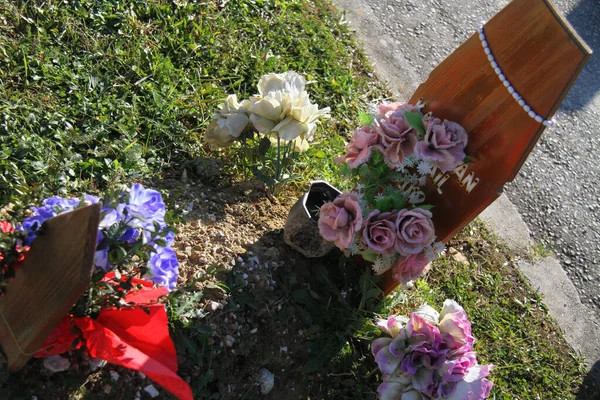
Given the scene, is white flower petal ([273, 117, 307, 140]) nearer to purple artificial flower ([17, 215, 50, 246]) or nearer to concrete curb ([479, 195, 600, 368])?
purple artificial flower ([17, 215, 50, 246])

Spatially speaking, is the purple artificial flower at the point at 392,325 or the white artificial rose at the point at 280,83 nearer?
the purple artificial flower at the point at 392,325

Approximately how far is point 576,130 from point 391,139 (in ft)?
9.36

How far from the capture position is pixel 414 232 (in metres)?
2.28

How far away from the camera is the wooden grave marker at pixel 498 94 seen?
2.08 m

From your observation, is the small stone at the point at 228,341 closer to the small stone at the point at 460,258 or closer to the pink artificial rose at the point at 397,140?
the pink artificial rose at the point at 397,140

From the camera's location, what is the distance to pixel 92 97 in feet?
9.68

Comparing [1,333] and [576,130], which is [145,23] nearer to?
[1,333]

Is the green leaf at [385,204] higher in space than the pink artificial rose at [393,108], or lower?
lower

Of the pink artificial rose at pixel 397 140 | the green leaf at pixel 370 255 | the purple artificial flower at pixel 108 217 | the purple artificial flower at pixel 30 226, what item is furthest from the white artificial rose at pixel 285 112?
the purple artificial flower at pixel 30 226

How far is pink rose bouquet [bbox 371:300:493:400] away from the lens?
7.45 feet

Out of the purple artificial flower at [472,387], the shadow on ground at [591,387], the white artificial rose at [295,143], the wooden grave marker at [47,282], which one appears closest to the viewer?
the wooden grave marker at [47,282]

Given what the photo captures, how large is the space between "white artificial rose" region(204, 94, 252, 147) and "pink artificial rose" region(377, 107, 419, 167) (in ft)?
2.06

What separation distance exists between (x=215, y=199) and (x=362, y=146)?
0.76 meters

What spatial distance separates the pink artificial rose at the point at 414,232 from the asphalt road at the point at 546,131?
176cm
